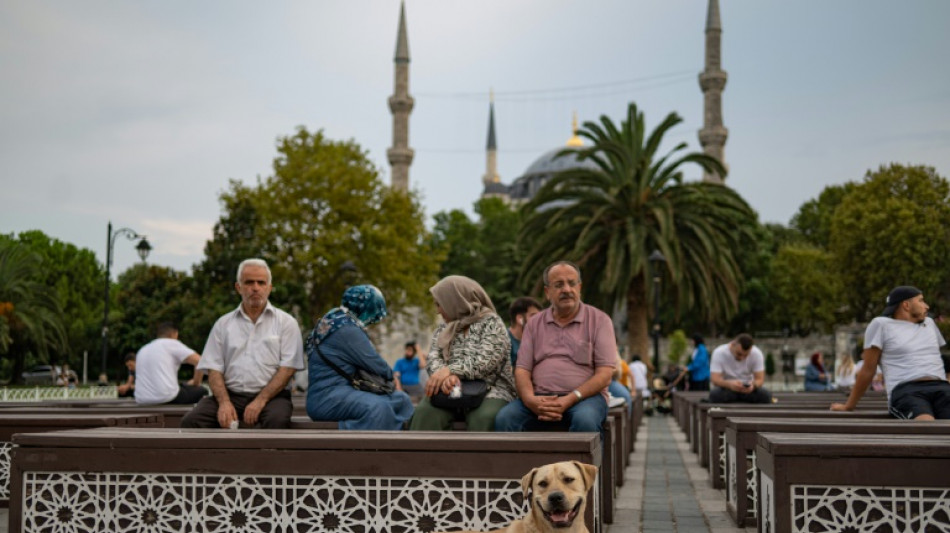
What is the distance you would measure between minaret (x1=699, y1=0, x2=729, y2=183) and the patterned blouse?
69575 millimetres

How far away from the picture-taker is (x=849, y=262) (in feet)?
176

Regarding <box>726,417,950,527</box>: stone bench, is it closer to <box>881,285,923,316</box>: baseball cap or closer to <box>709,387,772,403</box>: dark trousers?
<box>881,285,923,316</box>: baseball cap

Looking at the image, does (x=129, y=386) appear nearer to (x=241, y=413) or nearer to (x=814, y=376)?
(x=241, y=413)

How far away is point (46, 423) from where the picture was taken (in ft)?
24.2

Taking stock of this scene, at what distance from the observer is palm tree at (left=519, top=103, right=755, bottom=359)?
95.0 feet

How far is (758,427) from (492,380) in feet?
5.88

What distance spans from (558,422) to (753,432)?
1.46m

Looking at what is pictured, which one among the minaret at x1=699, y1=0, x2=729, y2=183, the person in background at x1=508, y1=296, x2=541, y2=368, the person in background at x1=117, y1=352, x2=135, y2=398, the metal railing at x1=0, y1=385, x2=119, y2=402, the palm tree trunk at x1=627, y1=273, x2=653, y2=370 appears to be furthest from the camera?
the minaret at x1=699, y1=0, x2=729, y2=183

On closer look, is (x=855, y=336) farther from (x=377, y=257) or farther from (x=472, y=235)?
(x=472, y=235)

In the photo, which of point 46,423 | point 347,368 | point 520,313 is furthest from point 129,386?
point 347,368

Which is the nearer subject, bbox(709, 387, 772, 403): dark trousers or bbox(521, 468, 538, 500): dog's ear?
bbox(521, 468, 538, 500): dog's ear

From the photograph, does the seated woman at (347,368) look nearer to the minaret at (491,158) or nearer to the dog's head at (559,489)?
the dog's head at (559,489)

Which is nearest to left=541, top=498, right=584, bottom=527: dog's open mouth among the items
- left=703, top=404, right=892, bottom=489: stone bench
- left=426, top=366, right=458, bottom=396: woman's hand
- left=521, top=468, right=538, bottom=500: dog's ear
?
left=521, top=468, right=538, bottom=500: dog's ear

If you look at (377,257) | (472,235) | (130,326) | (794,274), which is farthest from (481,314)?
(472,235)
